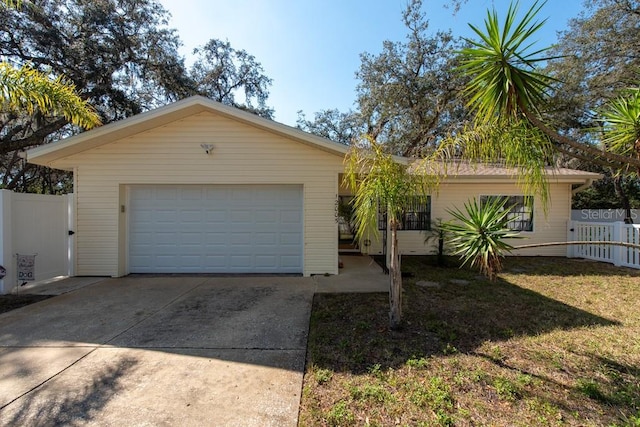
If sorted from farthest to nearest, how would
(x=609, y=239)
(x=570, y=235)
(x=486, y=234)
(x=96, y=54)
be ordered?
(x=96, y=54) < (x=570, y=235) < (x=609, y=239) < (x=486, y=234)

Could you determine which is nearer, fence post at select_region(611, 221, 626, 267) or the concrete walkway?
the concrete walkway

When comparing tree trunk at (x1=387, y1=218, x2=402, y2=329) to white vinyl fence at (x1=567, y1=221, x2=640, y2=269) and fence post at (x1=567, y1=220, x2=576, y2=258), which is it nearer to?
white vinyl fence at (x1=567, y1=221, x2=640, y2=269)

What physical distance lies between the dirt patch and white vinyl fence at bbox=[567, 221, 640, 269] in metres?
12.3

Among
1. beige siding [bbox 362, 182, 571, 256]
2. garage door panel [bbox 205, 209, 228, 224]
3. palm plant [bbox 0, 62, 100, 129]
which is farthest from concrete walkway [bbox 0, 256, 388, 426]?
beige siding [bbox 362, 182, 571, 256]

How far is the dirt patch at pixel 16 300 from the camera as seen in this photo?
5270 millimetres

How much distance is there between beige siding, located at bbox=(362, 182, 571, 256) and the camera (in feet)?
34.3

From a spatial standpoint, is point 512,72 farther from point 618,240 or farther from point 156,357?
point 618,240

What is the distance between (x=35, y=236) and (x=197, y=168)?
351 cm

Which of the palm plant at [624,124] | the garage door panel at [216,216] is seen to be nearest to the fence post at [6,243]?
the garage door panel at [216,216]

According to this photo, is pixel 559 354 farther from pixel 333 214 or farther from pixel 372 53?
pixel 372 53

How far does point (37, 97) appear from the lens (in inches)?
226

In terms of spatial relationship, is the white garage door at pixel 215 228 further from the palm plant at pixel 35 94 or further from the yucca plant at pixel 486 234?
the yucca plant at pixel 486 234

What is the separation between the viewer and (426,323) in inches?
173

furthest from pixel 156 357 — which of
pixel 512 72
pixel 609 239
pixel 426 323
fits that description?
pixel 609 239
